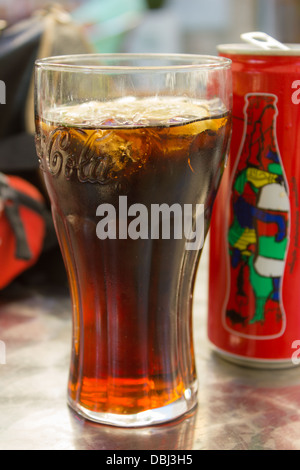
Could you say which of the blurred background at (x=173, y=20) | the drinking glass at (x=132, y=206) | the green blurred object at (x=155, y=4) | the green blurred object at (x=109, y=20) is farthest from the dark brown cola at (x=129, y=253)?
the green blurred object at (x=155, y=4)

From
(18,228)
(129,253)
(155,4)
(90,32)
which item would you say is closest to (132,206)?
(129,253)

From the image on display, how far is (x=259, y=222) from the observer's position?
726 millimetres

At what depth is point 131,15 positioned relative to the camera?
305 cm

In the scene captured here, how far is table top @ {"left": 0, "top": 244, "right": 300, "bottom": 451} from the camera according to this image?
2.10 feet

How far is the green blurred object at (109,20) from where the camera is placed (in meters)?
2.83

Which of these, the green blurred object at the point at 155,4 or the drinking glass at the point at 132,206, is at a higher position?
the green blurred object at the point at 155,4

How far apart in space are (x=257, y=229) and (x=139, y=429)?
253 millimetres

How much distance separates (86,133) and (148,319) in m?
0.20

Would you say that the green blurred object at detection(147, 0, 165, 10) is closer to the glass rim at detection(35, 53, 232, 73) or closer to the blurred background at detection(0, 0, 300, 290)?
the blurred background at detection(0, 0, 300, 290)

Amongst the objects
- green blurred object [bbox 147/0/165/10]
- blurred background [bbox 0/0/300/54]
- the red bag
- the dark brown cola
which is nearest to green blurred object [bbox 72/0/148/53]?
blurred background [bbox 0/0/300/54]

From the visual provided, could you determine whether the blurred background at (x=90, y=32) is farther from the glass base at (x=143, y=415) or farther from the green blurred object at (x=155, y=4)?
the glass base at (x=143, y=415)

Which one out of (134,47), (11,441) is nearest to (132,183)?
(11,441)

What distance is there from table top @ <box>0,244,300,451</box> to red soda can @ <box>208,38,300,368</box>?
4 cm

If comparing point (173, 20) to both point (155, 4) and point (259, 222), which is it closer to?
point (155, 4)
